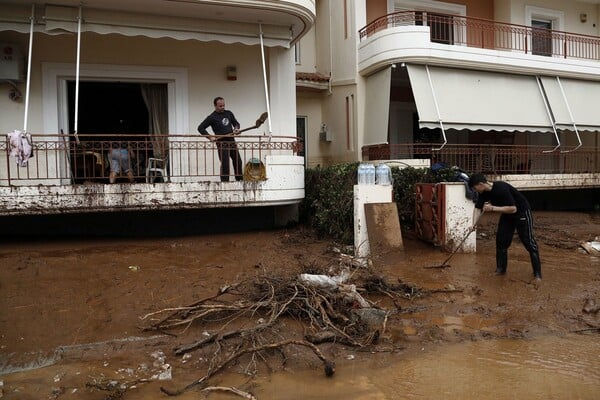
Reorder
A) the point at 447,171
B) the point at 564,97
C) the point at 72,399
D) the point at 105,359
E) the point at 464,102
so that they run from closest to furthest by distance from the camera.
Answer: the point at 72,399 → the point at 105,359 → the point at 447,171 → the point at 464,102 → the point at 564,97

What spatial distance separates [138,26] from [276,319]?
6102 millimetres

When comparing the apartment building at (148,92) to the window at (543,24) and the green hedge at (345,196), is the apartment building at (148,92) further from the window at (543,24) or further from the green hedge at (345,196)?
the window at (543,24)

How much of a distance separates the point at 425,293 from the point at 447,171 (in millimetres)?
3422

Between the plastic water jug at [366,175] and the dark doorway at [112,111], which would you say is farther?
the dark doorway at [112,111]

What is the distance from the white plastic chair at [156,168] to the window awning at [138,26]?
7.26 feet

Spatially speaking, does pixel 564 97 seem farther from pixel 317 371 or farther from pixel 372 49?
pixel 317 371

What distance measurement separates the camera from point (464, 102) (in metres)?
11.8

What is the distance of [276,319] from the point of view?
15.4 feet

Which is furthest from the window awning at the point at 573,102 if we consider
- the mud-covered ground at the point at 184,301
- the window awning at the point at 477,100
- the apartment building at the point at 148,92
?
the apartment building at the point at 148,92

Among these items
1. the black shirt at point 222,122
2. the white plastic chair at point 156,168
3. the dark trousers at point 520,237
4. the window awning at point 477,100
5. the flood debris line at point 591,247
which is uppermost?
the window awning at point 477,100

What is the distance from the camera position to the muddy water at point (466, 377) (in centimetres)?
353

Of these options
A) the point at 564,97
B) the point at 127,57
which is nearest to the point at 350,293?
the point at 127,57

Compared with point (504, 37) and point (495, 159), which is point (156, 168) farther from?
point (504, 37)

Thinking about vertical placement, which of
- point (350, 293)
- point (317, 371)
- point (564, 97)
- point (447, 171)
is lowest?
point (317, 371)
